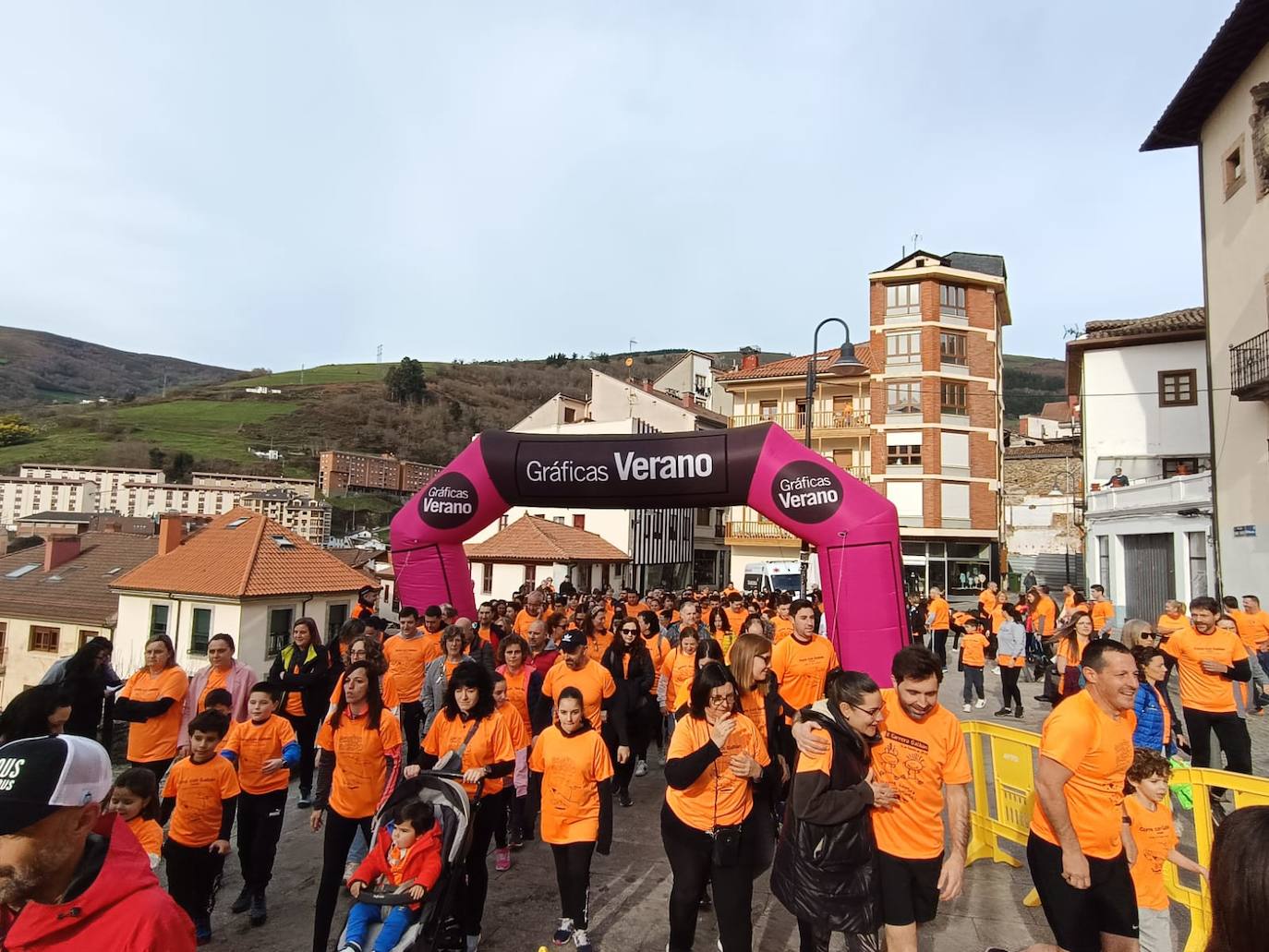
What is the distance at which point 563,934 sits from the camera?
4.47m

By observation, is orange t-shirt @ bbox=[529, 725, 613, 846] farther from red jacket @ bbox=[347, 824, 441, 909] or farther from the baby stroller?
red jacket @ bbox=[347, 824, 441, 909]

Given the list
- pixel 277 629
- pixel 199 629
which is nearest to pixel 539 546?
pixel 277 629

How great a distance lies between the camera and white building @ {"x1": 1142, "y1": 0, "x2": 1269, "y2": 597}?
15.8 metres

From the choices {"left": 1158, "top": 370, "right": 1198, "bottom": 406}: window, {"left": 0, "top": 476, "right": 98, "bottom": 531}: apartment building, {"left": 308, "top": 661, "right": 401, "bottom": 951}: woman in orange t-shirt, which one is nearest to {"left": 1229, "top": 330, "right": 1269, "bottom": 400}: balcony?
{"left": 1158, "top": 370, "right": 1198, "bottom": 406}: window

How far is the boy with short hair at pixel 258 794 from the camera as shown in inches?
188

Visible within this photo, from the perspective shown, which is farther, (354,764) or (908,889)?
(354,764)

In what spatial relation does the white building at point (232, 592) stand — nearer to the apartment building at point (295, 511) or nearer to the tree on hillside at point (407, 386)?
the apartment building at point (295, 511)

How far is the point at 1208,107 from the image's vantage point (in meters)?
18.2

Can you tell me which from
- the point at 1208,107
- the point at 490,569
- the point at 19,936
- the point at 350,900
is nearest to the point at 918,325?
the point at 1208,107

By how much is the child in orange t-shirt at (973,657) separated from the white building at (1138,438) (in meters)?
13.1

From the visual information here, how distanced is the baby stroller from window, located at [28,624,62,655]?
115 feet

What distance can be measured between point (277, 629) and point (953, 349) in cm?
2984

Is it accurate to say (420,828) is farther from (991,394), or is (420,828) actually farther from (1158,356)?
(991,394)

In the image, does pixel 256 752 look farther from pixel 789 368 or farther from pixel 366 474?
pixel 366 474
